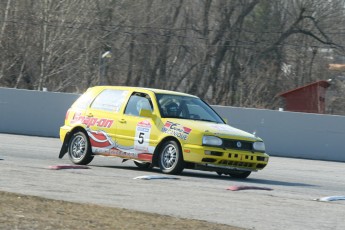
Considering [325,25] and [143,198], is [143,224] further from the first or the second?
[325,25]

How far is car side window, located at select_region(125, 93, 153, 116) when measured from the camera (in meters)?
16.5

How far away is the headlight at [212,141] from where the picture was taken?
15.5m

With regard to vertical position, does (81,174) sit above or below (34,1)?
below

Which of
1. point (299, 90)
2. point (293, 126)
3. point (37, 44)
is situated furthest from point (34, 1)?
point (293, 126)

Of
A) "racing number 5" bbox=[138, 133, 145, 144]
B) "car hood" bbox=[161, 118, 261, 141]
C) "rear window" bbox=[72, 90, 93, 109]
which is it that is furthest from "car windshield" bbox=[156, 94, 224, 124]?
"rear window" bbox=[72, 90, 93, 109]

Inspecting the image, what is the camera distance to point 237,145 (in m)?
15.8

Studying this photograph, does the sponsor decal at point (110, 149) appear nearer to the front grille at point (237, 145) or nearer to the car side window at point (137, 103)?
the car side window at point (137, 103)

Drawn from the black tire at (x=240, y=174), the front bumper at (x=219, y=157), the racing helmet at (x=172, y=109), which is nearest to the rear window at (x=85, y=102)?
the racing helmet at (x=172, y=109)

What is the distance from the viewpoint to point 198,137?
15492 millimetres

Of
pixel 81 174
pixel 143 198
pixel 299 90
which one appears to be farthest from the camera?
pixel 299 90

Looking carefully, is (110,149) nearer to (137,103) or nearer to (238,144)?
(137,103)

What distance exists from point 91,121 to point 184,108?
185 cm

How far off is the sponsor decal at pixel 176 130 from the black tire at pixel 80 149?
1853 mm

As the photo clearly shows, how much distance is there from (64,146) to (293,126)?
33.1 feet
